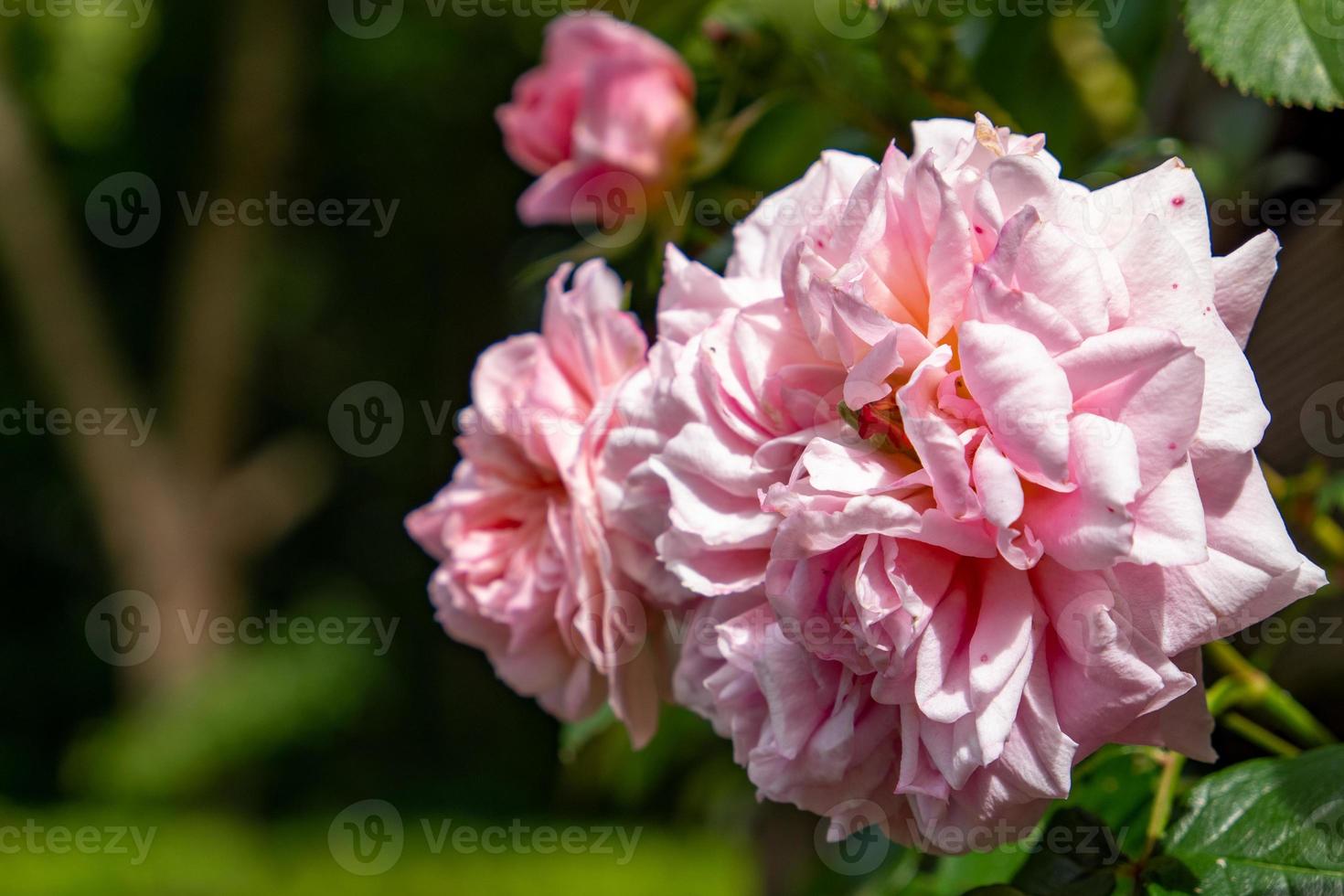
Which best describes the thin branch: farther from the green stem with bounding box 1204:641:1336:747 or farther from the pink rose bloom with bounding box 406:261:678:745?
the green stem with bounding box 1204:641:1336:747

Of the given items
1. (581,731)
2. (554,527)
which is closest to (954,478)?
(554,527)

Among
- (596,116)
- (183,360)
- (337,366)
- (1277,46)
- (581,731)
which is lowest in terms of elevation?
(337,366)

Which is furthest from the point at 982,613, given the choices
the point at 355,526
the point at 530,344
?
the point at 355,526

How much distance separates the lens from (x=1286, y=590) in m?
0.32

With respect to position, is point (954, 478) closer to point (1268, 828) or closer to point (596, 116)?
point (1268, 828)

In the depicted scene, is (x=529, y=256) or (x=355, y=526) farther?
(x=355, y=526)

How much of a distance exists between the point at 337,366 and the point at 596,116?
5460 mm

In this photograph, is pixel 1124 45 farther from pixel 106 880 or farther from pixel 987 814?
pixel 106 880

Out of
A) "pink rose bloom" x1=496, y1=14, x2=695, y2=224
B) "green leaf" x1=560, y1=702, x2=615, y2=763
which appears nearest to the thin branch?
"pink rose bloom" x1=496, y1=14, x2=695, y2=224

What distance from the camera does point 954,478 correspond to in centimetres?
33

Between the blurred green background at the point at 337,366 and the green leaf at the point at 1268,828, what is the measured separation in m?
0.06

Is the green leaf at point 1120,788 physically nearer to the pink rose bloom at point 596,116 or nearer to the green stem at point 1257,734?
the green stem at point 1257,734

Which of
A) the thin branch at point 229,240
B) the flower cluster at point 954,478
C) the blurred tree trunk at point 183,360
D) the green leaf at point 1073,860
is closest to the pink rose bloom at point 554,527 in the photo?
the flower cluster at point 954,478

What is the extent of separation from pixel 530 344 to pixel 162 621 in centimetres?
403
